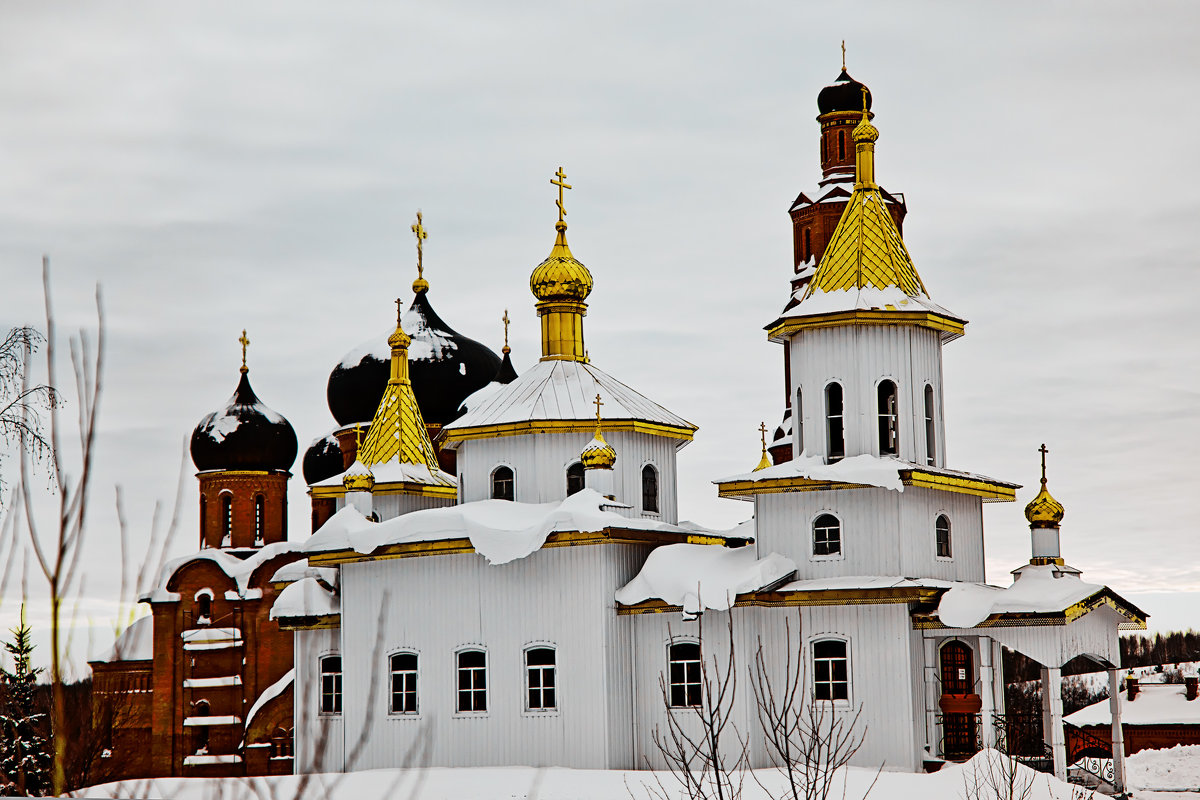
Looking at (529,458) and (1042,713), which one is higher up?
(529,458)

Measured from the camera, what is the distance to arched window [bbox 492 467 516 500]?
2403cm

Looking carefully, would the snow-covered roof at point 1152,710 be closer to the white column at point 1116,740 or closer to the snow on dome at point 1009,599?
the white column at point 1116,740

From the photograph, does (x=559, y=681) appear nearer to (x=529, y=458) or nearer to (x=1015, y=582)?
(x=529, y=458)

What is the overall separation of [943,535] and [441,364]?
15.9 meters

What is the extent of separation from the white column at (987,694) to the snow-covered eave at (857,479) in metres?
2.23

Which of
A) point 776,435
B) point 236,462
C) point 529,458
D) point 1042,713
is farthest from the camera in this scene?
point 236,462

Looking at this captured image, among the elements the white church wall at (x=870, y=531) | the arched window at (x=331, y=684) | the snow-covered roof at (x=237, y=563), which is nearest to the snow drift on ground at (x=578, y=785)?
the arched window at (x=331, y=684)

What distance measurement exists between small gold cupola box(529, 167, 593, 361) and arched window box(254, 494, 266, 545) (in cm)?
1316

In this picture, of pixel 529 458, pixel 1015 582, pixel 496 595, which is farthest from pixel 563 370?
pixel 1015 582

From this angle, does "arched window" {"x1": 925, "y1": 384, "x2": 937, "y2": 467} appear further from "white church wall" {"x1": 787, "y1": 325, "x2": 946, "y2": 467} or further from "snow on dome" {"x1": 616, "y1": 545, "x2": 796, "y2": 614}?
"snow on dome" {"x1": 616, "y1": 545, "x2": 796, "y2": 614}

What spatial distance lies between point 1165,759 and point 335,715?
19.1 m

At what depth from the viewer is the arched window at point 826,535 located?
817 inches

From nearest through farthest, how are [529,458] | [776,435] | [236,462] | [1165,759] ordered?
1. [529,458]
2. [776,435]
3. [1165,759]
4. [236,462]

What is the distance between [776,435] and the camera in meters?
30.5
